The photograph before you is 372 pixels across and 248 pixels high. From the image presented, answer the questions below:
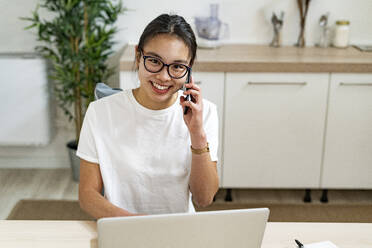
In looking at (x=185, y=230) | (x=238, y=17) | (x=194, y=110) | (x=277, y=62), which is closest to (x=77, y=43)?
(x=238, y=17)

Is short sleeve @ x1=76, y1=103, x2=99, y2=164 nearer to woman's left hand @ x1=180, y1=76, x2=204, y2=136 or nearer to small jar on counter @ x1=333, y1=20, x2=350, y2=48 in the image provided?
woman's left hand @ x1=180, y1=76, x2=204, y2=136

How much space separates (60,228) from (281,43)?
2307 millimetres

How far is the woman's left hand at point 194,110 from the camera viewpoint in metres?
1.42

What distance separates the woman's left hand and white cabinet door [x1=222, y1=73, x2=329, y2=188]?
1343 millimetres

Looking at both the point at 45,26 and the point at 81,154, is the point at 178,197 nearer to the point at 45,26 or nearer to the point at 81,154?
the point at 81,154

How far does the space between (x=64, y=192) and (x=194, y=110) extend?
1904mm

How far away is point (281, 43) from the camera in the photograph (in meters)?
3.24

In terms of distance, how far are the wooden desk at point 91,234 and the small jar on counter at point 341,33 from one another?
2058 millimetres

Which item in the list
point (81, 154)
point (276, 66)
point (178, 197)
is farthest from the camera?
point (276, 66)

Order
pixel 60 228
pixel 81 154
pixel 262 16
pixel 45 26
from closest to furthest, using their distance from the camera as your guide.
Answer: pixel 60 228 → pixel 81 154 → pixel 45 26 → pixel 262 16

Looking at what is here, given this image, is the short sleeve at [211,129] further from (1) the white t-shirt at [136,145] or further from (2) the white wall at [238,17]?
(2) the white wall at [238,17]

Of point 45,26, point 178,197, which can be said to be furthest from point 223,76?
point 178,197

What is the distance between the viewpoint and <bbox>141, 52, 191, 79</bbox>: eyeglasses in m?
1.44

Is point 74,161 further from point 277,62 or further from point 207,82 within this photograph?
point 277,62
